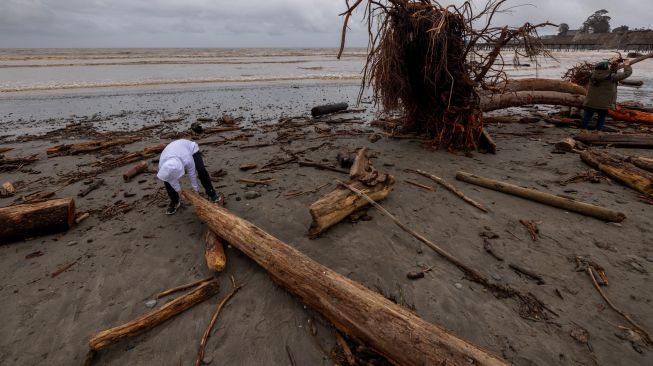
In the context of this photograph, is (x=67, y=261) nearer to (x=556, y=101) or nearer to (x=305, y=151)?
(x=305, y=151)

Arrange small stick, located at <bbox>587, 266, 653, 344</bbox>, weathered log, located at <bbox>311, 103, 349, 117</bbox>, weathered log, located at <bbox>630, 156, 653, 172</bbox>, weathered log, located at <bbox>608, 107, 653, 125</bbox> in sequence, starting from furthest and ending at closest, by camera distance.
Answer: weathered log, located at <bbox>311, 103, 349, 117</bbox> → weathered log, located at <bbox>608, 107, 653, 125</bbox> → weathered log, located at <bbox>630, 156, 653, 172</bbox> → small stick, located at <bbox>587, 266, 653, 344</bbox>

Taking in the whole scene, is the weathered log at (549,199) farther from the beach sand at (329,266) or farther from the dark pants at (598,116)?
the dark pants at (598,116)

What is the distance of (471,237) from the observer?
4246 mm

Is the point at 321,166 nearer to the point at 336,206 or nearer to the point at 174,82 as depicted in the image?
the point at 336,206

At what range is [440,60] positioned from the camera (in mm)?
7012

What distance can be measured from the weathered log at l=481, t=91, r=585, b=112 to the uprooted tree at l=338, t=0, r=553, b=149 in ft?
5.33

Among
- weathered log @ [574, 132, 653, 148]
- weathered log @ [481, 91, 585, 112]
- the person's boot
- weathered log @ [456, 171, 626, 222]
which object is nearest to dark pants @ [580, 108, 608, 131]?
weathered log @ [481, 91, 585, 112]

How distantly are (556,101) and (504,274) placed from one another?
959cm

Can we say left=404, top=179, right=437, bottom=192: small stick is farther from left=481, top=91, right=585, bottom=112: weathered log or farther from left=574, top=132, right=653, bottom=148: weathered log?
left=574, top=132, right=653, bottom=148: weathered log

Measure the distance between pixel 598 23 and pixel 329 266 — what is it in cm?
12448

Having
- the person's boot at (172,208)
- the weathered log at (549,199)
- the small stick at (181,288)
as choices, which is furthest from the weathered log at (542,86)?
the small stick at (181,288)

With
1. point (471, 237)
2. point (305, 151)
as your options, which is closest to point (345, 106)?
point (305, 151)

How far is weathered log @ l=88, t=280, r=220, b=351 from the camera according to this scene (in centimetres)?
282

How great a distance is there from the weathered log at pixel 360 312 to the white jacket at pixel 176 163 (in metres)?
1.75
